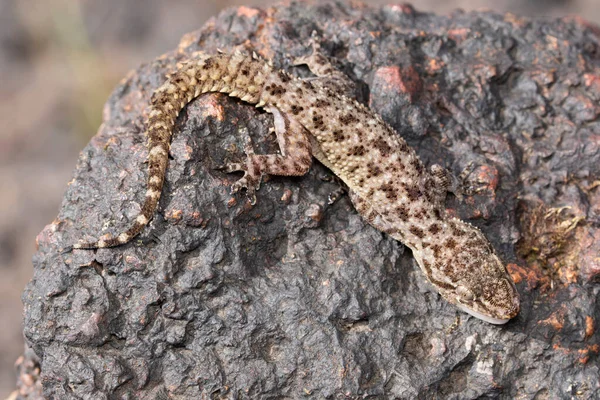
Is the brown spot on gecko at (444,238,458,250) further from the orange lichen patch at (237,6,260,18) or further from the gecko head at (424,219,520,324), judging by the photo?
the orange lichen patch at (237,6,260,18)

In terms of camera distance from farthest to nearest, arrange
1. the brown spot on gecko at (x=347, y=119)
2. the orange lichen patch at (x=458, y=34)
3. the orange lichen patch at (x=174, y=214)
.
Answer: the orange lichen patch at (x=458, y=34) < the brown spot on gecko at (x=347, y=119) < the orange lichen patch at (x=174, y=214)

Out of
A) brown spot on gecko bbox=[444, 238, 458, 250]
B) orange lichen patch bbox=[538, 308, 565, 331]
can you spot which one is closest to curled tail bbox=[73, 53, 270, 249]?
brown spot on gecko bbox=[444, 238, 458, 250]

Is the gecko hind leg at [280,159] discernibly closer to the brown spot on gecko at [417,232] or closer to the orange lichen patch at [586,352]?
the brown spot on gecko at [417,232]

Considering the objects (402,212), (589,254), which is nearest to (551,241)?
(589,254)

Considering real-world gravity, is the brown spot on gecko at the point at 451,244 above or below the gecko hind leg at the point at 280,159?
below

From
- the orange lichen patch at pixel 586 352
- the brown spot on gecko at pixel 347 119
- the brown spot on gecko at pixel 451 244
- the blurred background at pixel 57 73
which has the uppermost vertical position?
the blurred background at pixel 57 73

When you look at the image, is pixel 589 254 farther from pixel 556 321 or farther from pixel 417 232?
pixel 417 232

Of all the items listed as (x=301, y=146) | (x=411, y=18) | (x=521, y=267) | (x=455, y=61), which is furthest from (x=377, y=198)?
(x=411, y=18)

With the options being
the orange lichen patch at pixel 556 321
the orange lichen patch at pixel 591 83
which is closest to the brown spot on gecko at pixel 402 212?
the orange lichen patch at pixel 556 321
